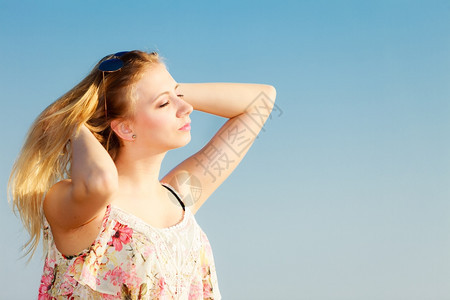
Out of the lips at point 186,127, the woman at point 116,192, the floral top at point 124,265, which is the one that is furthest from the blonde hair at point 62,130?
the lips at point 186,127

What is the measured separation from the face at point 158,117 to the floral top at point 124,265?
34cm

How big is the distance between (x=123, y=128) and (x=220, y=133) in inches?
24.9

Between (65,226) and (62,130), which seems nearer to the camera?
(65,226)

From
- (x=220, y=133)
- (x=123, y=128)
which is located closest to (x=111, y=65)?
(x=123, y=128)

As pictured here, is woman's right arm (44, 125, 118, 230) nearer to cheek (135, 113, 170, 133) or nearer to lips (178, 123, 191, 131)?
cheek (135, 113, 170, 133)

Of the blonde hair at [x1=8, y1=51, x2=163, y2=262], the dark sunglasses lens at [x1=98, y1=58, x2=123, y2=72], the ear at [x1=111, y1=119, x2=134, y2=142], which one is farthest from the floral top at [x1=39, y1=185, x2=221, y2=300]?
the dark sunglasses lens at [x1=98, y1=58, x2=123, y2=72]

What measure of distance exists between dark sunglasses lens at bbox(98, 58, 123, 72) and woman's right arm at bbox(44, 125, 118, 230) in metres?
0.38

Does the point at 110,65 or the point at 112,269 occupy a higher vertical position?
the point at 110,65

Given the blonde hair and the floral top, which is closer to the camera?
the floral top

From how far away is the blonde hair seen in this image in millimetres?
2549

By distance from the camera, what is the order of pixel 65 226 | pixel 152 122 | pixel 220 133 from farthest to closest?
pixel 220 133
pixel 152 122
pixel 65 226

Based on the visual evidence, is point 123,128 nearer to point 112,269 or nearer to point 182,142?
point 182,142

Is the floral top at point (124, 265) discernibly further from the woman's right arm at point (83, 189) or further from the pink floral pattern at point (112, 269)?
the woman's right arm at point (83, 189)

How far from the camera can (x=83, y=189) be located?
2.29 m
